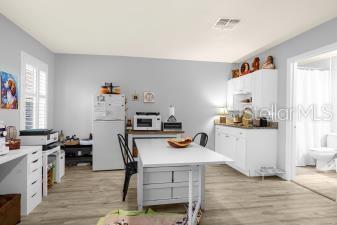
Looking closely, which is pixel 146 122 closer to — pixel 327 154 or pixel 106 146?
pixel 106 146

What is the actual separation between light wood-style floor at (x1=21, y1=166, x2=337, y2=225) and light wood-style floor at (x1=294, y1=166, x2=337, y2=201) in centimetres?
21

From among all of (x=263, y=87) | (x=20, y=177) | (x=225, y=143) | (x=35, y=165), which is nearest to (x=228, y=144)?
(x=225, y=143)

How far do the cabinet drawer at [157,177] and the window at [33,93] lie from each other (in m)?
2.27

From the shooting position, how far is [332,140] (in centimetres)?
462

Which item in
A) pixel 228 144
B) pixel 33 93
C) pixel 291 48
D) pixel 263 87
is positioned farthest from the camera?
pixel 228 144

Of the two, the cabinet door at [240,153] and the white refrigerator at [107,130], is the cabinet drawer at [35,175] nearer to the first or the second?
the white refrigerator at [107,130]

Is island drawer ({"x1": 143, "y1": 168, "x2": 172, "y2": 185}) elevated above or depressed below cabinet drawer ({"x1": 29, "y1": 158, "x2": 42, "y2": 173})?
below

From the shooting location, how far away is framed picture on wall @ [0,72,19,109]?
290cm

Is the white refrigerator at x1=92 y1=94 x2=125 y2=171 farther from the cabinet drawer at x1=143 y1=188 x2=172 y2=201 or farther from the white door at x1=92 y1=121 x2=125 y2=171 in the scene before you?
the cabinet drawer at x1=143 y1=188 x2=172 y2=201

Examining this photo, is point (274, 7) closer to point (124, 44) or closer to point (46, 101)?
point (124, 44)

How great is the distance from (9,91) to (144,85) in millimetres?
2757

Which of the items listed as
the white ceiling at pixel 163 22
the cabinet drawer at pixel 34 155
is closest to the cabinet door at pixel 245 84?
the white ceiling at pixel 163 22

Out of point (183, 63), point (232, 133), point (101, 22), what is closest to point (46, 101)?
point (101, 22)

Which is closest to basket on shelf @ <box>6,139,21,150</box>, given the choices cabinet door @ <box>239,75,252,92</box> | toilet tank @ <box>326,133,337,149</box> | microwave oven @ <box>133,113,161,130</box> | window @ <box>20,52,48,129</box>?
window @ <box>20,52,48,129</box>
